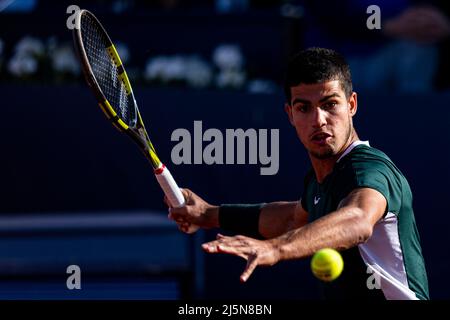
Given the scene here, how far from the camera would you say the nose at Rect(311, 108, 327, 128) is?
4.53 metres

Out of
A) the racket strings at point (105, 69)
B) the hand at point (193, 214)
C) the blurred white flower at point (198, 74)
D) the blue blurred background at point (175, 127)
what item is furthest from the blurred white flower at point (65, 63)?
the hand at point (193, 214)

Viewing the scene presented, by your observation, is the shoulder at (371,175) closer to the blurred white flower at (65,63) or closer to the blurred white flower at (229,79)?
the blurred white flower at (229,79)


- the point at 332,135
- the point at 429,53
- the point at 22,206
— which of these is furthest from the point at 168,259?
the point at 429,53

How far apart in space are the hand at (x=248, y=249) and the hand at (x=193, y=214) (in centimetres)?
158

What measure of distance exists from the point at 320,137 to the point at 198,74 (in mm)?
3548

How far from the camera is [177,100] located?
721 centimetres

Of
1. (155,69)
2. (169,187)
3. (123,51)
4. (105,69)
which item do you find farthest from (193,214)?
(123,51)

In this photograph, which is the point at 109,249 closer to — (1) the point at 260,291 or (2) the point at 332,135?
(1) the point at 260,291

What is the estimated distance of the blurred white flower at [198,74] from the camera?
7988 millimetres

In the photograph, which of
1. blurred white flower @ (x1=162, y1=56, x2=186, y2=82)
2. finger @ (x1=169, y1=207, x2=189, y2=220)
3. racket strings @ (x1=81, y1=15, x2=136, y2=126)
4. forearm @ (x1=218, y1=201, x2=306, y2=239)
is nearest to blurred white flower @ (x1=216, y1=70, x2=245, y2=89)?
blurred white flower @ (x1=162, y1=56, x2=186, y2=82)

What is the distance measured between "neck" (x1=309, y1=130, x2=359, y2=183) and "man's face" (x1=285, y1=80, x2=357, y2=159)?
0.02 meters

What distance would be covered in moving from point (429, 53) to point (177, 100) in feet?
6.67

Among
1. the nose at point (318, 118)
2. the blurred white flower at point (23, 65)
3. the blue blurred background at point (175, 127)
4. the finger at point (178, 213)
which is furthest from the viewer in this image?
the blurred white flower at point (23, 65)
